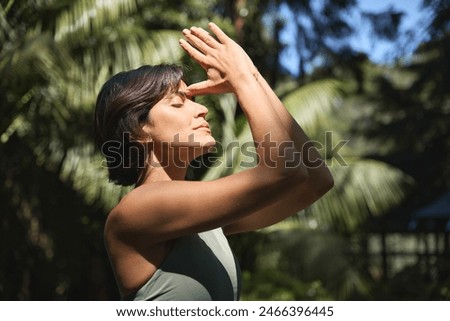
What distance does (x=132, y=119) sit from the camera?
175cm

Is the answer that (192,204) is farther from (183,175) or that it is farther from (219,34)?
(219,34)

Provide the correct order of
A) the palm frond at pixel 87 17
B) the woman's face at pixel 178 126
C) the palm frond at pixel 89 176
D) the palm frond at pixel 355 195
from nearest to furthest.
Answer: the woman's face at pixel 178 126, the palm frond at pixel 87 17, the palm frond at pixel 89 176, the palm frond at pixel 355 195

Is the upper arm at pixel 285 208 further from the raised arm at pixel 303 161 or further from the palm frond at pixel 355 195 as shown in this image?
the palm frond at pixel 355 195

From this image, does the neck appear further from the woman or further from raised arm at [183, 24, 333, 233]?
raised arm at [183, 24, 333, 233]

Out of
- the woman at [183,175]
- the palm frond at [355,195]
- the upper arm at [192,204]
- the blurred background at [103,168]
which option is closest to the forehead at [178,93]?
the woman at [183,175]

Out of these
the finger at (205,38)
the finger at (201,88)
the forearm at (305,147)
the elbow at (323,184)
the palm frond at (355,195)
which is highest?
the finger at (205,38)

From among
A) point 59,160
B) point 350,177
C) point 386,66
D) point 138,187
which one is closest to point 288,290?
point 350,177

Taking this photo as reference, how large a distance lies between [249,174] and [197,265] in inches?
9.2

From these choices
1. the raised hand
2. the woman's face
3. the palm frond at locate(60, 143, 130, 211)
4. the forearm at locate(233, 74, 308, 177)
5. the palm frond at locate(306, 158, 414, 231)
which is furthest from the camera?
the palm frond at locate(306, 158, 414, 231)

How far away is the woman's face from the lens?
174cm

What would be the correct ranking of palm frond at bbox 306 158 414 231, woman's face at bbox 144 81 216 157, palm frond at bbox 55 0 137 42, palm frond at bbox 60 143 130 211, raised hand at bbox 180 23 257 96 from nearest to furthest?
raised hand at bbox 180 23 257 96 < woman's face at bbox 144 81 216 157 < palm frond at bbox 55 0 137 42 < palm frond at bbox 60 143 130 211 < palm frond at bbox 306 158 414 231

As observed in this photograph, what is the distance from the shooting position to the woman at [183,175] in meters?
1.56

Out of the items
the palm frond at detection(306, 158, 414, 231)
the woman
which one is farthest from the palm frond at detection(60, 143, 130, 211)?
the woman

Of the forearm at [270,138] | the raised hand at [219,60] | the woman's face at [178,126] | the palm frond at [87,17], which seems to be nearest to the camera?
the forearm at [270,138]
